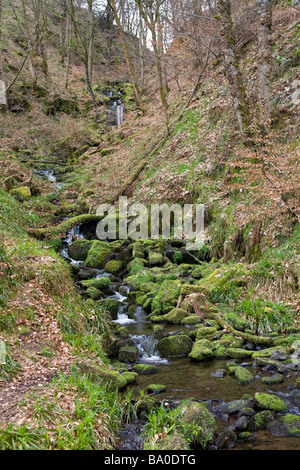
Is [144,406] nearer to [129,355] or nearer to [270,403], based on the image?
[270,403]

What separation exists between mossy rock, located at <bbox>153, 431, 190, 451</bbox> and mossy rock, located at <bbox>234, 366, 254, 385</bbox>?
63.6 inches

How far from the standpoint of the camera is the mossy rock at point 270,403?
4008 millimetres

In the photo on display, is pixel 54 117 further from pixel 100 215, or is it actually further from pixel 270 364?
pixel 270 364

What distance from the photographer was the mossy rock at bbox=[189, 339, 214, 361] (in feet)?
18.4

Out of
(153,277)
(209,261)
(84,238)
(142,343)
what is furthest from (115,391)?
(84,238)

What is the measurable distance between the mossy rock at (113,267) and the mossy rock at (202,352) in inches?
190

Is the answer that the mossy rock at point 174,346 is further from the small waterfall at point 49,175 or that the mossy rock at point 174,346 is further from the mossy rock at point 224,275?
the small waterfall at point 49,175

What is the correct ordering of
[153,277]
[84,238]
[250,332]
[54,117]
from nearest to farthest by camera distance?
[250,332] < [153,277] < [84,238] < [54,117]

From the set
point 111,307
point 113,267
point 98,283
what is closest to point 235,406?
point 111,307

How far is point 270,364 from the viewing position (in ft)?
16.6

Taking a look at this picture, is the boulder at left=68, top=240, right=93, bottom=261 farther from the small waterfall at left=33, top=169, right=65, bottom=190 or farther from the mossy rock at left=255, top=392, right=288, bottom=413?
the mossy rock at left=255, top=392, right=288, bottom=413

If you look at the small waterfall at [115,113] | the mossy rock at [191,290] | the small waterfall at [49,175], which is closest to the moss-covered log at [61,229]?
the small waterfall at [49,175]

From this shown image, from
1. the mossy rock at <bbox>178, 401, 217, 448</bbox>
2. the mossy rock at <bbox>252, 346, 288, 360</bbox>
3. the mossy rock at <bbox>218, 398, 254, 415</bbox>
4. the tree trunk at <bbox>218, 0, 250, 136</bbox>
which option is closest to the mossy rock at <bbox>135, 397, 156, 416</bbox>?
the mossy rock at <bbox>178, 401, 217, 448</bbox>

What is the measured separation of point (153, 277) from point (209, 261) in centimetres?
168
